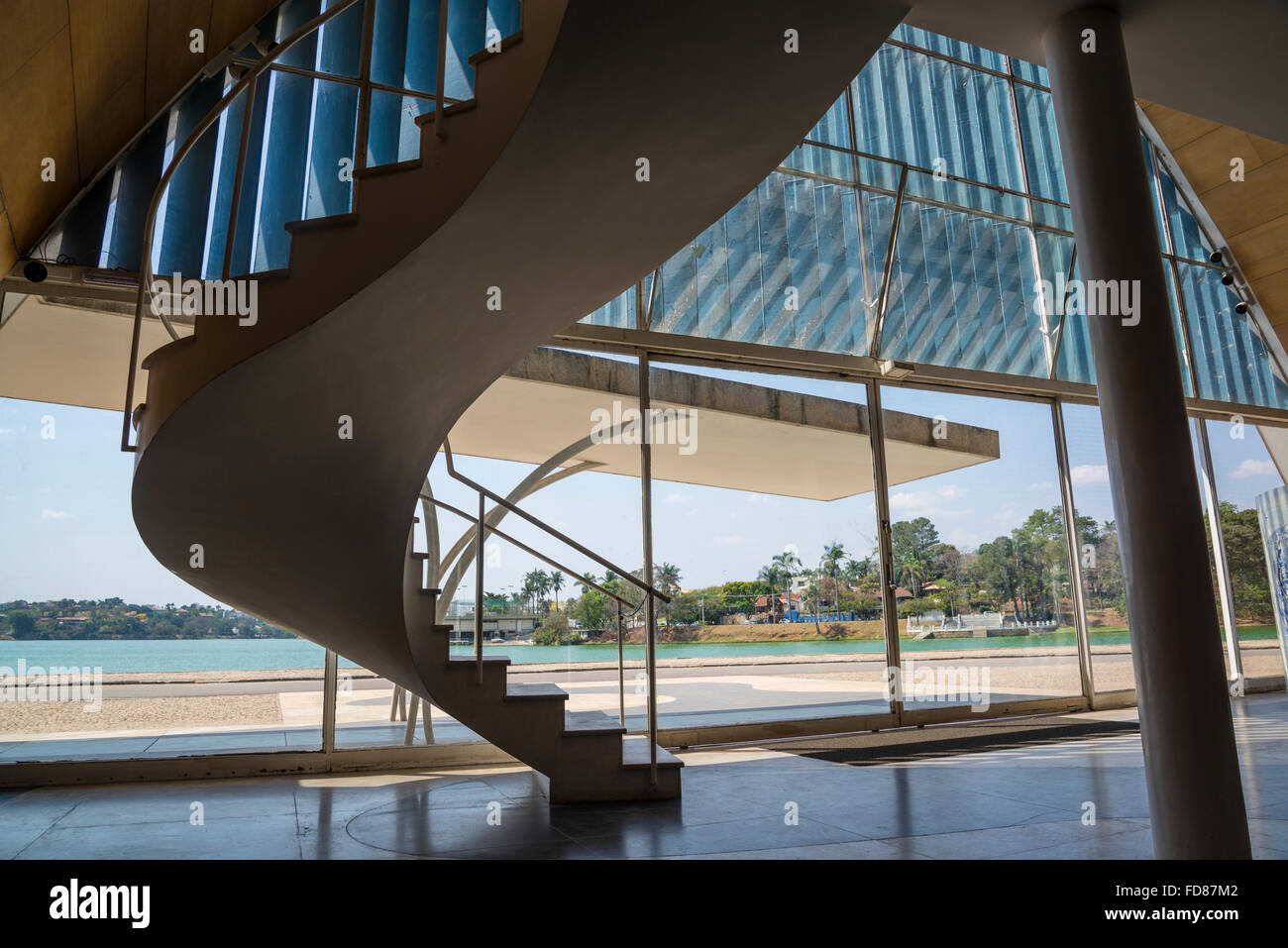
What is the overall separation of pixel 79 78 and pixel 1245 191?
9.83 meters

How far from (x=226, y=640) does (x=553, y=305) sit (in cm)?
337

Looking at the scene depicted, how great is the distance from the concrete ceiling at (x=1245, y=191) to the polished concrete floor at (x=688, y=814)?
581cm

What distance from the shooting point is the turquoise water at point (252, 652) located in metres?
4.70

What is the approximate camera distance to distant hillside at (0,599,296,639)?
4.73 metres

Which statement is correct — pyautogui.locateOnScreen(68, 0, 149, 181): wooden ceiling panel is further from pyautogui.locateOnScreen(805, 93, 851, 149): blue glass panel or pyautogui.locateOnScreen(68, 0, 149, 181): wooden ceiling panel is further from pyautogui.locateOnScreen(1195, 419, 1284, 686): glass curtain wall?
pyautogui.locateOnScreen(1195, 419, 1284, 686): glass curtain wall

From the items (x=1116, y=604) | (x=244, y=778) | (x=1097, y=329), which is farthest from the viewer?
(x=1116, y=604)

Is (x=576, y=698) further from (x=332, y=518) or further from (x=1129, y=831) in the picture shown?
(x=1129, y=831)

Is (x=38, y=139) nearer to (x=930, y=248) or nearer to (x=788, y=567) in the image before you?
(x=788, y=567)

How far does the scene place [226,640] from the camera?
5.20 meters

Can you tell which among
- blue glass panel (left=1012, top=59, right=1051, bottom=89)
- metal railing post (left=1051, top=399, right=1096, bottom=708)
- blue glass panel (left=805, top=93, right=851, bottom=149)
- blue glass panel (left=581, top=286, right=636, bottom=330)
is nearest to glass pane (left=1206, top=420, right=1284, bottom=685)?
metal railing post (left=1051, top=399, right=1096, bottom=708)

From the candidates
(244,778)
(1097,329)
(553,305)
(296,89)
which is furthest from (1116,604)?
(296,89)

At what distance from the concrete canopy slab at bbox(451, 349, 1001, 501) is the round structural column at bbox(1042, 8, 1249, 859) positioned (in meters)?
3.51
